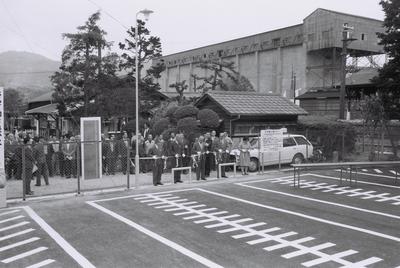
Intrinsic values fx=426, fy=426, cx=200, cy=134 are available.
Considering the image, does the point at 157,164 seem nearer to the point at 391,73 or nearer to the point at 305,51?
the point at 391,73

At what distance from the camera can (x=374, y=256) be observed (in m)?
8.09

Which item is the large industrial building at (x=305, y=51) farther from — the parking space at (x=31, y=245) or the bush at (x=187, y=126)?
the parking space at (x=31, y=245)

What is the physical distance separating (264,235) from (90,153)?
9.50m

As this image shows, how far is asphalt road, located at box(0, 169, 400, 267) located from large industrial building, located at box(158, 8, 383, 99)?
35073 millimetres

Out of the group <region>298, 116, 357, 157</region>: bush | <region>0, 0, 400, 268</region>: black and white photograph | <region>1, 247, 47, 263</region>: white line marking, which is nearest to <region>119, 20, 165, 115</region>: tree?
<region>0, 0, 400, 268</region>: black and white photograph

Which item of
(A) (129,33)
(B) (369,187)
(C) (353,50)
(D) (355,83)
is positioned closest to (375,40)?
(C) (353,50)

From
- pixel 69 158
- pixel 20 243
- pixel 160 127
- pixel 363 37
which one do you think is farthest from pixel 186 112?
pixel 363 37

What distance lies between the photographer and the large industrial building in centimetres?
4841

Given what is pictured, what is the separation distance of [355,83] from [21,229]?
36147 mm

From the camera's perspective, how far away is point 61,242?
8.98m

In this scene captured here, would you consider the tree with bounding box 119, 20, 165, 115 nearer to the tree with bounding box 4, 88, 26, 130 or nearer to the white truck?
A: the white truck

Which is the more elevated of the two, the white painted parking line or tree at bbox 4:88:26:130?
tree at bbox 4:88:26:130

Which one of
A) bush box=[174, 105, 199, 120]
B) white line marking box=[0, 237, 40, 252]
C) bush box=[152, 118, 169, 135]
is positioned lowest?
white line marking box=[0, 237, 40, 252]

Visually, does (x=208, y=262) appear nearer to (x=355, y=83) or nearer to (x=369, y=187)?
(x=369, y=187)
